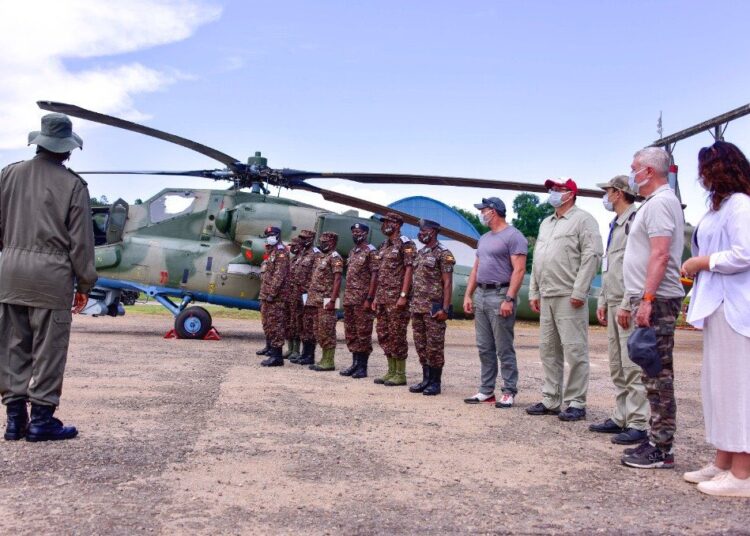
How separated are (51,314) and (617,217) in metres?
3.96

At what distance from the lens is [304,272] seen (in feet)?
30.8

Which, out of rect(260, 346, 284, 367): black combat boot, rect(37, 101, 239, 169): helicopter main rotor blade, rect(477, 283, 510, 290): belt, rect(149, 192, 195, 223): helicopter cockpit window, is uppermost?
rect(37, 101, 239, 169): helicopter main rotor blade

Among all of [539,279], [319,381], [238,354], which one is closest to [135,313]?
[238,354]

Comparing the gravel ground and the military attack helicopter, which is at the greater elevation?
the military attack helicopter

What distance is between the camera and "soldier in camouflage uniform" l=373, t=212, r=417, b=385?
7422mm

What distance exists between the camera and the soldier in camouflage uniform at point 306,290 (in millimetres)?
9133

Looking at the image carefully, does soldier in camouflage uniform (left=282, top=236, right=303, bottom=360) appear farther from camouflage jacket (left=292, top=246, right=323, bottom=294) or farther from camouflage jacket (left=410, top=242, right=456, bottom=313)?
camouflage jacket (left=410, top=242, right=456, bottom=313)

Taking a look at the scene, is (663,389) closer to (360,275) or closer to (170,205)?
(360,275)

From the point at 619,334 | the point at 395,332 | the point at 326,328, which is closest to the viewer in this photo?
the point at 619,334

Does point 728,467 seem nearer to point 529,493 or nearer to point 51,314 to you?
point 529,493

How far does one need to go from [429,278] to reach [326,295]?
2.06 m

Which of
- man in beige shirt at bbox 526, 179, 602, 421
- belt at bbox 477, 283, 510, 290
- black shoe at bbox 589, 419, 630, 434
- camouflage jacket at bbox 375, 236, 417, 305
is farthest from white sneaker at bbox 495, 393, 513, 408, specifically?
camouflage jacket at bbox 375, 236, 417, 305

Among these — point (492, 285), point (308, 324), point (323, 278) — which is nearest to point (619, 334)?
point (492, 285)

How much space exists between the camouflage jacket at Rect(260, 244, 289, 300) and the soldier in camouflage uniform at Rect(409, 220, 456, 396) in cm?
271
